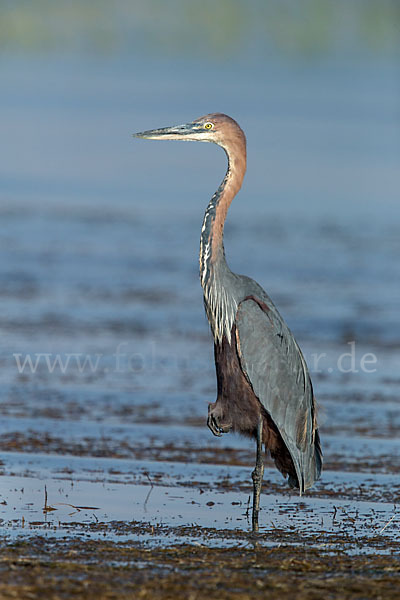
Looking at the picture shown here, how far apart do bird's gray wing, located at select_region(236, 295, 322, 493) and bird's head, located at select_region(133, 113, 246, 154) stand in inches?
45.9

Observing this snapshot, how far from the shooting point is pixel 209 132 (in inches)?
308

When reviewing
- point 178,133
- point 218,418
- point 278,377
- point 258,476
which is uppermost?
point 178,133

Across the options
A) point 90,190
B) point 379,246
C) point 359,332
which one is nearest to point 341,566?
point 359,332

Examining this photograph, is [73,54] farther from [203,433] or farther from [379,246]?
[203,433]

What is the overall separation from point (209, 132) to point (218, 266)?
0.95 m

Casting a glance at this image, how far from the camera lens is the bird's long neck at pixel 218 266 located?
24.2 ft

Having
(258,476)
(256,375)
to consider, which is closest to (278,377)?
(256,375)

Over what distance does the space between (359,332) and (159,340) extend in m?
2.57

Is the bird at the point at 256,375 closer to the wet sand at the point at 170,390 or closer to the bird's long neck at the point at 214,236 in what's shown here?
the bird's long neck at the point at 214,236

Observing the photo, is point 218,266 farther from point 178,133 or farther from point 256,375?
point 178,133

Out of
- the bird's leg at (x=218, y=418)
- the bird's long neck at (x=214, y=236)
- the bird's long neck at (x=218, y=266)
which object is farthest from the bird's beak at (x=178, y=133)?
the bird's leg at (x=218, y=418)

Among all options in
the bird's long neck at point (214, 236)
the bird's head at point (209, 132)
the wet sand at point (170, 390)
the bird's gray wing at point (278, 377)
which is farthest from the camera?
the bird's head at point (209, 132)

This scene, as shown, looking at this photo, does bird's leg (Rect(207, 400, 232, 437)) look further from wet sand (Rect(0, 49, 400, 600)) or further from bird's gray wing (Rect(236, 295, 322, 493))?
wet sand (Rect(0, 49, 400, 600))

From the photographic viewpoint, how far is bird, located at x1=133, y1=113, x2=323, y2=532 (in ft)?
23.8
